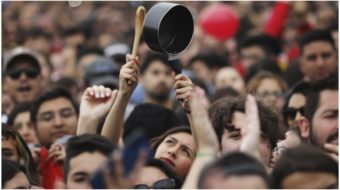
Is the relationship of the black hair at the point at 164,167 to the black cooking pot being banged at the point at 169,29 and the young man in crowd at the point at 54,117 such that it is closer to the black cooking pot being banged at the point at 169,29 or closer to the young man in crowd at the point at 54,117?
the black cooking pot being banged at the point at 169,29

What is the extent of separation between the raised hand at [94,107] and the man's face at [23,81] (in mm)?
3947

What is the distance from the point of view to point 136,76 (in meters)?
6.72

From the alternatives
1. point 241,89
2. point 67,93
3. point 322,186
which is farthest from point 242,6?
point 322,186

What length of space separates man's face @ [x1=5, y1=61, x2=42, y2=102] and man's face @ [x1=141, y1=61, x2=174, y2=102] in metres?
1.05

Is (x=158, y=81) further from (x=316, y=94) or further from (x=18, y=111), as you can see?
(x=316, y=94)

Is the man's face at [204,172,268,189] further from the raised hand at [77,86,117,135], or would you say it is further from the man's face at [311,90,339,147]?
the raised hand at [77,86,117,135]

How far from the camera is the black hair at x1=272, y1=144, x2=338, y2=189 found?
517cm

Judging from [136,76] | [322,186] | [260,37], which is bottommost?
[322,186]

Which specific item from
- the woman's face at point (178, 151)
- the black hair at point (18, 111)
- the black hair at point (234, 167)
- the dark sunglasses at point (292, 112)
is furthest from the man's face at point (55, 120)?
the black hair at point (234, 167)

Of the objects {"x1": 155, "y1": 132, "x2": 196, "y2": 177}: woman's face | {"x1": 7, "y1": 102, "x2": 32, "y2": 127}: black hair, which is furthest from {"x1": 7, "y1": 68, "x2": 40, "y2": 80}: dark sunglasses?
{"x1": 155, "y1": 132, "x2": 196, "y2": 177}: woman's face

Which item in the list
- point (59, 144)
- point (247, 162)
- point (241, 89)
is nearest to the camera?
point (247, 162)

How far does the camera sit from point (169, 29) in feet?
21.1

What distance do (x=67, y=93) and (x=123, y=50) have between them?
5.21 metres

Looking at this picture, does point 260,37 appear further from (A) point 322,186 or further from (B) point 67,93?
(A) point 322,186
